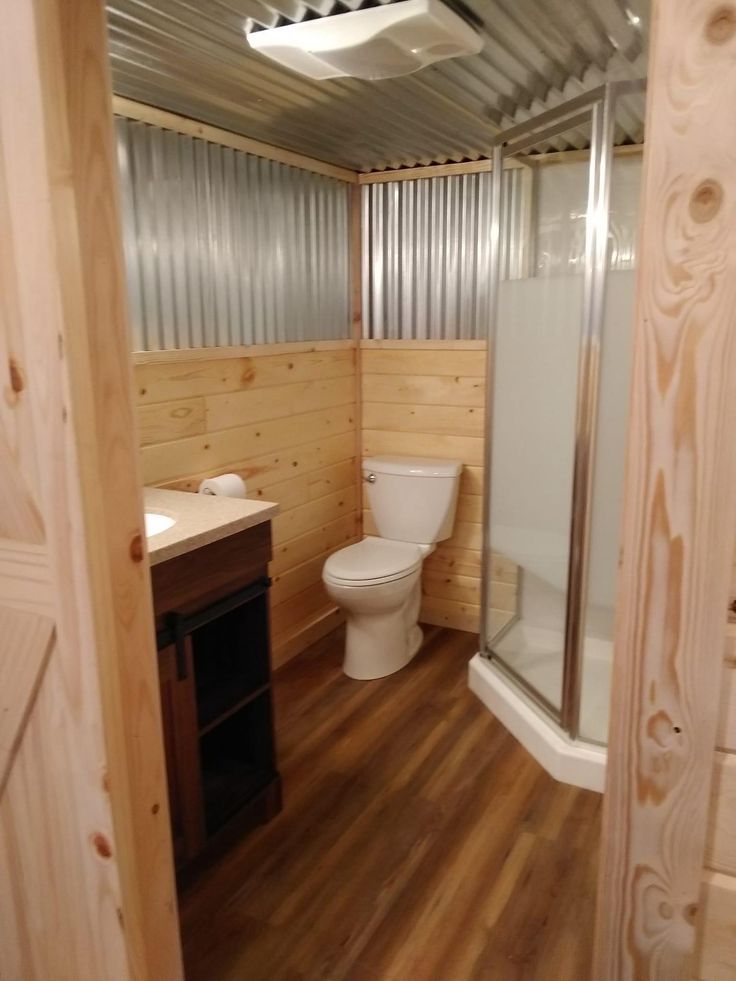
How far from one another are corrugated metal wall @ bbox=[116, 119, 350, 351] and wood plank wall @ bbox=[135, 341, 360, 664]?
0.10 m

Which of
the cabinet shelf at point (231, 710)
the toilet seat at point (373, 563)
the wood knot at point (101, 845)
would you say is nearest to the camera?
the wood knot at point (101, 845)

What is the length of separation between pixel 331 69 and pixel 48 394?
123cm

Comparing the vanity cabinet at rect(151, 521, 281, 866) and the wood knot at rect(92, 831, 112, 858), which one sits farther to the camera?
the vanity cabinet at rect(151, 521, 281, 866)

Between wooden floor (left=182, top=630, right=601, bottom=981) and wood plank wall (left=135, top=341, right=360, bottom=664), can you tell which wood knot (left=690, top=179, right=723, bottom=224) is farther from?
wood plank wall (left=135, top=341, right=360, bottom=664)

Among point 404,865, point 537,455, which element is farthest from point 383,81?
point 404,865

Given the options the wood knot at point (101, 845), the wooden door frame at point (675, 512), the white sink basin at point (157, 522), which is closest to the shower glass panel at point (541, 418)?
the white sink basin at point (157, 522)

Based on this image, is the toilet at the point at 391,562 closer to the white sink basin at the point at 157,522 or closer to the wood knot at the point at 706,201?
the white sink basin at the point at 157,522

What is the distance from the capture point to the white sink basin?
2006 millimetres

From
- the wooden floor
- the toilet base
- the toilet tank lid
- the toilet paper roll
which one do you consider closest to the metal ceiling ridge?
the toilet paper roll

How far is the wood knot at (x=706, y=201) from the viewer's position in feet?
2.49

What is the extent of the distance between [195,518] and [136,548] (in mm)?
780

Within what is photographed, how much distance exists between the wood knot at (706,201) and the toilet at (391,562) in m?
2.20

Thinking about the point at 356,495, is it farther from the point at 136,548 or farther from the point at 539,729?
the point at 136,548

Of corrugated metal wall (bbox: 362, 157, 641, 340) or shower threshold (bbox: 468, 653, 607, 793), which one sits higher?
corrugated metal wall (bbox: 362, 157, 641, 340)
